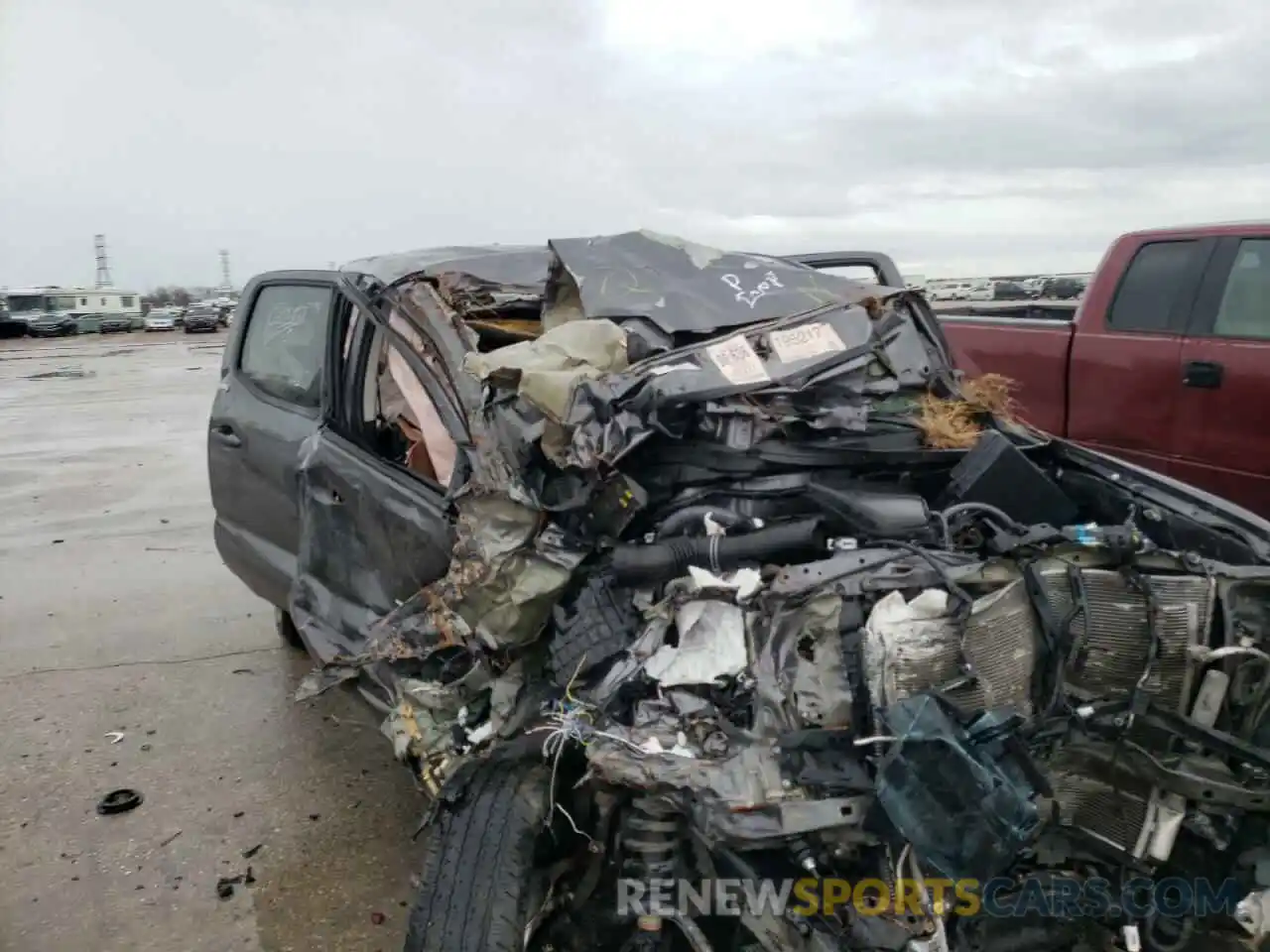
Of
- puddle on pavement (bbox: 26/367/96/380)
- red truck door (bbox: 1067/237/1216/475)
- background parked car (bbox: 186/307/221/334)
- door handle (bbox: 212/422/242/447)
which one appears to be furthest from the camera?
→ background parked car (bbox: 186/307/221/334)

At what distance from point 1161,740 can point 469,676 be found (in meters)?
1.73

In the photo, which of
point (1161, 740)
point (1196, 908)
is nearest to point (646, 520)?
point (1161, 740)

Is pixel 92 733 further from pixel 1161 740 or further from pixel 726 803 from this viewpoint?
pixel 1161 740

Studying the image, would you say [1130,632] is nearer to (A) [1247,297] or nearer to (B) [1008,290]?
(A) [1247,297]

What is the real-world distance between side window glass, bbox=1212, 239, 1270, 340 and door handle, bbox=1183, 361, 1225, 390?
6.9 inches

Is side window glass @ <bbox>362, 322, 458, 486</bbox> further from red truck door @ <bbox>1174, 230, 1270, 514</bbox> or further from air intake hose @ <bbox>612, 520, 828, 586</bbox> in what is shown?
red truck door @ <bbox>1174, 230, 1270, 514</bbox>

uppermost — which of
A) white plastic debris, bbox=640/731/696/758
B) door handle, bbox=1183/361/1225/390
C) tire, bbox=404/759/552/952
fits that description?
door handle, bbox=1183/361/1225/390

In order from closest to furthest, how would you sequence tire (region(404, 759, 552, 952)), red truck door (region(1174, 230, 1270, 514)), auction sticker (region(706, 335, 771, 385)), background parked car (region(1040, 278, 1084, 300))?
tire (region(404, 759, 552, 952)), auction sticker (region(706, 335, 771, 385)), red truck door (region(1174, 230, 1270, 514)), background parked car (region(1040, 278, 1084, 300))

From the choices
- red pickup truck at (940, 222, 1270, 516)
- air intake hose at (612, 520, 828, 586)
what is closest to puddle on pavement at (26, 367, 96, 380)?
red pickup truck at (940, 222, 1270, 516)

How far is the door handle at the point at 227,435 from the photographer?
14.5ft

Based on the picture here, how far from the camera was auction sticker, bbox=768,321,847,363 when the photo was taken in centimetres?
297

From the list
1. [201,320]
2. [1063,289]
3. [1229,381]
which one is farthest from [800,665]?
[201,320]

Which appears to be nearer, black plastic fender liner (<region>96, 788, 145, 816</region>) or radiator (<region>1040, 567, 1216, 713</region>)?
radiator (<region>1040, 567, 1216, 713</region>)

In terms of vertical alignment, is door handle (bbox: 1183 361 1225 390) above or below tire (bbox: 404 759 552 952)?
above
